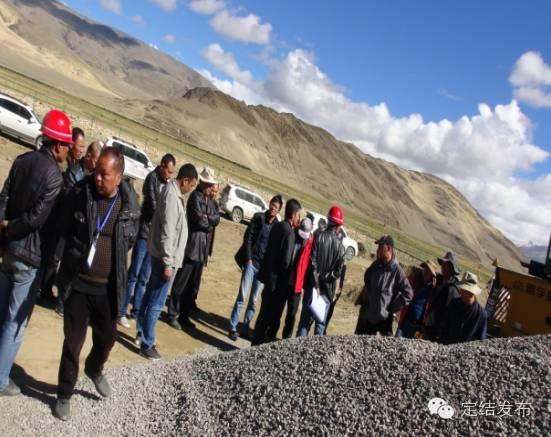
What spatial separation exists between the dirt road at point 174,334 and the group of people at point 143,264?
25 cm

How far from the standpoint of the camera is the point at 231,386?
4715mm

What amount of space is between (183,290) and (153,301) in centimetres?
161

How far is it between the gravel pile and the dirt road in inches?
24.8

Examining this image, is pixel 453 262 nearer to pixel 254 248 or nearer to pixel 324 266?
pixel 324 266

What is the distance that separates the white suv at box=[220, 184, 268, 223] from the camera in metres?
24.8

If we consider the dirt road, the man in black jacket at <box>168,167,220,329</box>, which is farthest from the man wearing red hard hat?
the man in black jacket at <box>168,167,220,329</box>

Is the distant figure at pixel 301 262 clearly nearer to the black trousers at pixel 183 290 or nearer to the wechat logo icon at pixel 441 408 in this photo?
the black trousers at pixel 183 290

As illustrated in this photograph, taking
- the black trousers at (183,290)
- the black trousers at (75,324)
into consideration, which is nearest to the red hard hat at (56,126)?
→ the black trousers at (75,324)

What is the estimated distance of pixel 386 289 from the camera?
683cm

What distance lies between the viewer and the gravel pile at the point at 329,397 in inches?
149

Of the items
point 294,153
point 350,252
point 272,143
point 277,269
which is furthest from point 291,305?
point 294,153

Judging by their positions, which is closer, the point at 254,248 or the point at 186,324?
the point at 186,324

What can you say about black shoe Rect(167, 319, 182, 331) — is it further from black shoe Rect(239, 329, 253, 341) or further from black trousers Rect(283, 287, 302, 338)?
black trousers Rect(283, 287, 302, 338)

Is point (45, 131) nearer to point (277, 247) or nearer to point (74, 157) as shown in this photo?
point (74, 157)
